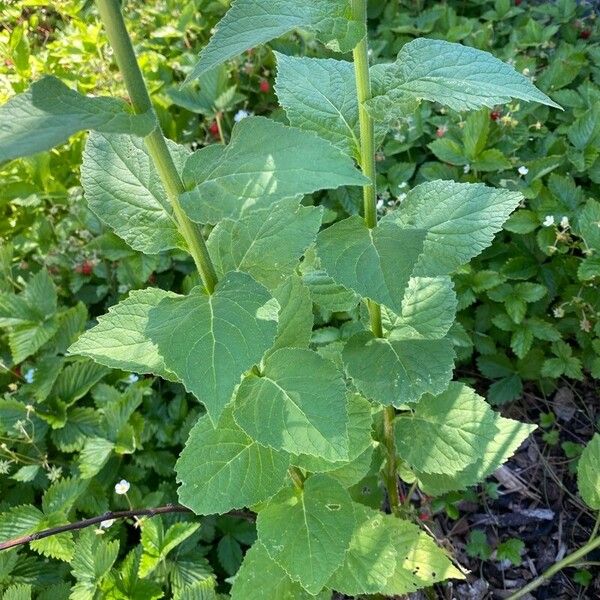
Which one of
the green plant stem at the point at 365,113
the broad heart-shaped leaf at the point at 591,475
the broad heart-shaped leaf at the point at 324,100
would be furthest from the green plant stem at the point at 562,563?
the broad heart-shaped leaf at the point at 324,100

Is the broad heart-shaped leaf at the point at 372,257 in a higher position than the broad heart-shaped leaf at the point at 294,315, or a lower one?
higher

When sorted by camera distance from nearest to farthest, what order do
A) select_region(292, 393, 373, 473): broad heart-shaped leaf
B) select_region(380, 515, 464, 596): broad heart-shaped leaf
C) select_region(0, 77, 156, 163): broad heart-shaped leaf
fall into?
1. select_region(0, 77, 156, 163): broad heart-shaped leaf
2. select_region(292, 393, 373, 473): broad heart-shaped leaf
3. select_region(380, 515, 464, 596): broad heart-shaped leaf

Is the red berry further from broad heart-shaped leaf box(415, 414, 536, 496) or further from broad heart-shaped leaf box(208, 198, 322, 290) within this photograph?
broad heart-shaped leaf box(415, 414, 536, 496)

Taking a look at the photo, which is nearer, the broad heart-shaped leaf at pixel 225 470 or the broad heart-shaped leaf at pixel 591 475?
the broad heart-shaped leaf at pixel 225 470

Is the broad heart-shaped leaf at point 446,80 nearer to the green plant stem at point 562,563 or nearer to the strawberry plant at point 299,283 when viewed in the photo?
the strawberry plant at point 299,283

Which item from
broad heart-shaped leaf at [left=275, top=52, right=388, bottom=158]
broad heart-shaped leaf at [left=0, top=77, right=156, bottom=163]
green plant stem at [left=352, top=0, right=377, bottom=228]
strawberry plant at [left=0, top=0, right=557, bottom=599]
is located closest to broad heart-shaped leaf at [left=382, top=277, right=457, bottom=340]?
strawberry plant at [left=0, top=0, right=557, bottom=599]

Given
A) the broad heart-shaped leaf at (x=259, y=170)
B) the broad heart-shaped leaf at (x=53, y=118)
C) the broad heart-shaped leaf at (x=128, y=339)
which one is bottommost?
Result: the broad heart-shaped leaf at (x=128, y=339)

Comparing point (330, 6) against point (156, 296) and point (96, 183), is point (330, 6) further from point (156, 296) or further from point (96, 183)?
point (156, 296)
